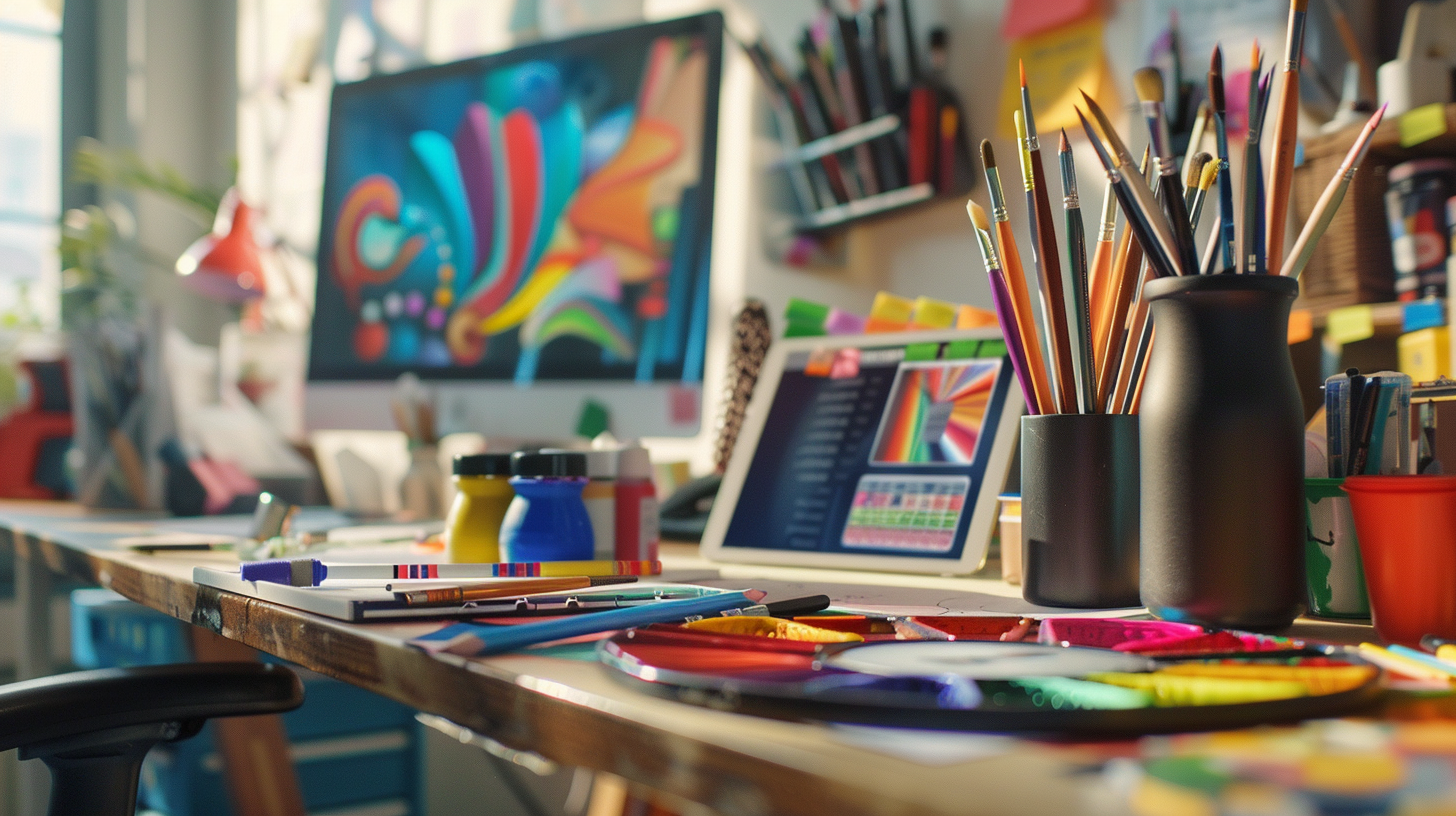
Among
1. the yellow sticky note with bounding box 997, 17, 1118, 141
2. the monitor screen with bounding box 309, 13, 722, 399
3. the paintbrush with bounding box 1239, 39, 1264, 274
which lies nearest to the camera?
the paintbrush with bounding box 1239, 39, 1264, 274

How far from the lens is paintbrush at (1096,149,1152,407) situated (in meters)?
0.56

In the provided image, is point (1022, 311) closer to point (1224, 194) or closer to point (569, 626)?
point (1224, 194)

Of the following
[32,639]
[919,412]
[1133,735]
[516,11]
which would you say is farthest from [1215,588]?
[516,11]

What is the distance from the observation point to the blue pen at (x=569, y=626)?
396 millimetres

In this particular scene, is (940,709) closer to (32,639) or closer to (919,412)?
(919,412)

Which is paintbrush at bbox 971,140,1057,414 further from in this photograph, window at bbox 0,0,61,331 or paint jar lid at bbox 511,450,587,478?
window at bbox 0,0,61,331

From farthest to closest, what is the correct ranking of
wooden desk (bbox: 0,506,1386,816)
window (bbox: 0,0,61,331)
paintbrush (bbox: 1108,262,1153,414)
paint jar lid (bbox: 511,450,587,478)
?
1. window (bbox: 0,0,61,331)
2. paint jar lid (bbox: 511,450,587,478)
3. paintbrush (bbox: 1108,262,1153,414)
4. wooden desk (bbox: 0,506,1386,816)

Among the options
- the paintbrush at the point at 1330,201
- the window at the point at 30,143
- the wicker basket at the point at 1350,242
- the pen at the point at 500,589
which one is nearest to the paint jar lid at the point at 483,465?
the pen at the point at 500,589

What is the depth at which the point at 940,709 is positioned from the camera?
280 mm

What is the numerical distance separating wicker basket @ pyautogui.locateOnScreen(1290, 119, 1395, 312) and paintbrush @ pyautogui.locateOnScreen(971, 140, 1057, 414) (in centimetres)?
33

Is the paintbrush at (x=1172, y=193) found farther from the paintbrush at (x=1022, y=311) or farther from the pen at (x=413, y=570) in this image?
the pen at (x=413, y=570)

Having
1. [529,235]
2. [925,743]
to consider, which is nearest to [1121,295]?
[925,743]

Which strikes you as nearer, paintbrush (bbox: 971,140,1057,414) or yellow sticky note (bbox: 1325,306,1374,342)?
paintbrush (bbox: 971,140,1057,414)

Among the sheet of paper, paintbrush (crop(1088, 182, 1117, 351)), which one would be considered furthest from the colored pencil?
the sheet of paper
